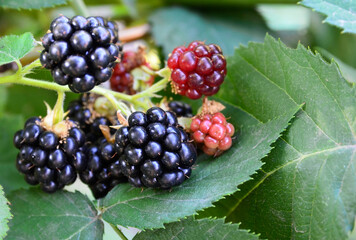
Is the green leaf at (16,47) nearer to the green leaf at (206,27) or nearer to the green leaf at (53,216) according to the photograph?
the green leaf at (53,216)

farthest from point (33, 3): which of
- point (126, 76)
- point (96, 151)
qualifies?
point (96, 151)

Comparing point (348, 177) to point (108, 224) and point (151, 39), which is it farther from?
point (151, 39)

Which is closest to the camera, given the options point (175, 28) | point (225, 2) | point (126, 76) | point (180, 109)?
point (180, 109)

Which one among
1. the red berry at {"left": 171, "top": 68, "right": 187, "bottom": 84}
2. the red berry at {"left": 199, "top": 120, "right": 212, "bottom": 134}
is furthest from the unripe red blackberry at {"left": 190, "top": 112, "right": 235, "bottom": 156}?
the red berry at {"left": 171, "top": 68, "right": 187, "bottom": 84}

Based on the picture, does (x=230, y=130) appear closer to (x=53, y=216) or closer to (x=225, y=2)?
(x=53, y=216)

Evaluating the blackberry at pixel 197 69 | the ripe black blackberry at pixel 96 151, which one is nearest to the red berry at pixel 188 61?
the blackberry at pixel 197 69

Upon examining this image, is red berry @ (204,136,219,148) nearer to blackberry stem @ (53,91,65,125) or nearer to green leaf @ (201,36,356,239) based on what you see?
green leaf @ (201,36,356,239)
